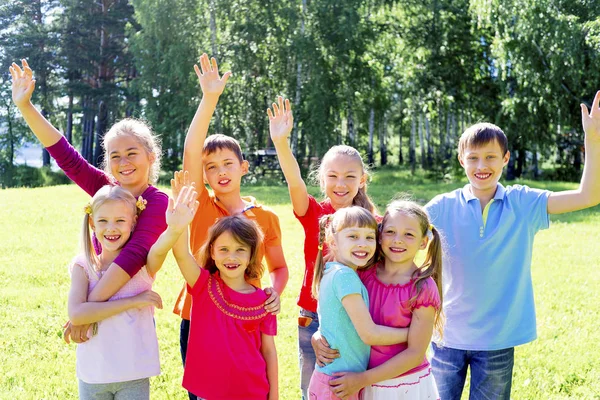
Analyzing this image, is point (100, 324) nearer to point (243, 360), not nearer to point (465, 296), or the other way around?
point (243, 360)

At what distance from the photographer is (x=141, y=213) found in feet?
9.11

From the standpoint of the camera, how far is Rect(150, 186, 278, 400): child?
2.59 metres

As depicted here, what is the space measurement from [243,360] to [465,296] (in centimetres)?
109

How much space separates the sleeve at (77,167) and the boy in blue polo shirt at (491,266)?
5.76 ft

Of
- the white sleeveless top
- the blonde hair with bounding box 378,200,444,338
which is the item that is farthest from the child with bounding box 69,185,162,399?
the blonde hair with bounding box 378,200,444,338

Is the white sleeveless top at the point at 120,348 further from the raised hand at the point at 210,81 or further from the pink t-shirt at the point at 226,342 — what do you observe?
the raised hand at the point at 210,81

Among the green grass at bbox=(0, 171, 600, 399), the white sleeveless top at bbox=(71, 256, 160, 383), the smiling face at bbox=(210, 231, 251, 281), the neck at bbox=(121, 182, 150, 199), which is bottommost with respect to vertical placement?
the green grass at bbox=(0, 171, 600, 399)

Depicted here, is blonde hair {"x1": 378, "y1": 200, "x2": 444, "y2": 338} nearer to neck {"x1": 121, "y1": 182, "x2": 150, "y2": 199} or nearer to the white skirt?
the white skirt

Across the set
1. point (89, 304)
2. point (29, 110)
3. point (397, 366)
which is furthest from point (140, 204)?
point (397, 366)

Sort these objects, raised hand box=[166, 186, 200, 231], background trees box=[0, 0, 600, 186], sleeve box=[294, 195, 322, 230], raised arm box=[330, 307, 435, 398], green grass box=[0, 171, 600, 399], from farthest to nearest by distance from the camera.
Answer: background trees box=[0, 0, 600, 186]
green grass box=[0, 171, 600, 399]
sleeve box=[294, 195, 322, 230]
raised hand box=[166, 186, 200, 231]
raised arm box=[330, 307, 435, 398]

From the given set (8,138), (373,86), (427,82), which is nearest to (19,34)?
(8,138)

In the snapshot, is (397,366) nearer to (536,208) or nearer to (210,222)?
(536,208)

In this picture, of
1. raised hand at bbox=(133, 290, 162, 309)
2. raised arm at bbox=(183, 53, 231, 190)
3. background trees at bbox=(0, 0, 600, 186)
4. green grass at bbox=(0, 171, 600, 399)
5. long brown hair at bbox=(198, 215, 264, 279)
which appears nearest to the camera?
raised hand at bbox=(133, 290, 162, 309)

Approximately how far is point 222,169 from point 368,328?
1.18 m
